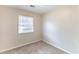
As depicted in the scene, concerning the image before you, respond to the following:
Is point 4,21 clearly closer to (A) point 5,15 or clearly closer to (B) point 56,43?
(A) point 5,15

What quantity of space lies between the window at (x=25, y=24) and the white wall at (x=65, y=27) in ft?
3.32

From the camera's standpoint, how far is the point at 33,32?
4.13m

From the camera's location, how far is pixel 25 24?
149 inches

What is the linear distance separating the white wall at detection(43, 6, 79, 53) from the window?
1.01m

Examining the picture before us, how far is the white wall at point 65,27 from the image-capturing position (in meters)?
2.29

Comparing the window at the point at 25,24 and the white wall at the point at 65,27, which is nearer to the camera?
the white wall at the point at 65,27

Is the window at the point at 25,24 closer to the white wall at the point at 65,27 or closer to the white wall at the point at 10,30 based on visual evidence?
the white wall at the point at 10,30

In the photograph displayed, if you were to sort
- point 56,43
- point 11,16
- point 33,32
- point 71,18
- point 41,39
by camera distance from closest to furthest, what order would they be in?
point 71,18, point 11,16, point 56,43, point 33,32, point 41,39

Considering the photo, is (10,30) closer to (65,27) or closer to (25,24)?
(25,24)

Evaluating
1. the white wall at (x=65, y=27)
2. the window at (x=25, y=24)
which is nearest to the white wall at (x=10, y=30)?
the window at (x=25, y=24)

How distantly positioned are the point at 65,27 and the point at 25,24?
1950mm

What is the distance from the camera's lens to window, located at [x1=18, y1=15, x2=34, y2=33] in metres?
3.46
